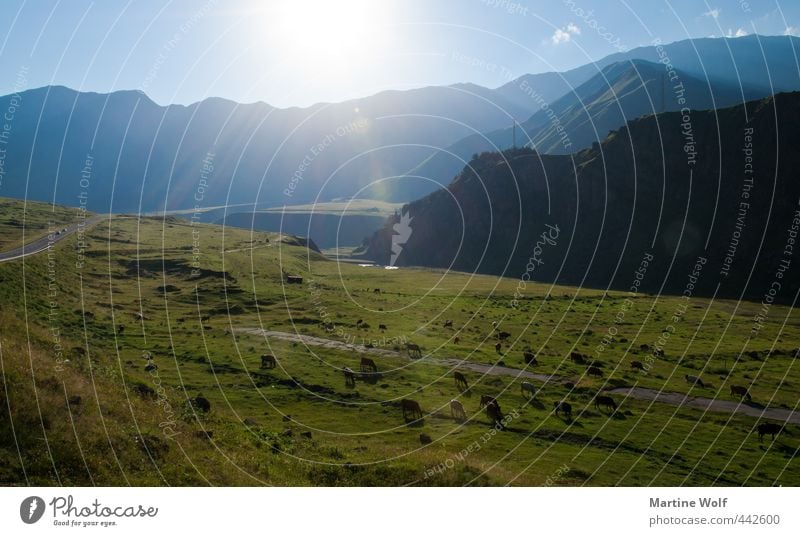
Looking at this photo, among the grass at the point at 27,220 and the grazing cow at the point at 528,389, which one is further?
the grass at the point at 27,220

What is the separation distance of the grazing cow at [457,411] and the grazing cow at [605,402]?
11367 mm

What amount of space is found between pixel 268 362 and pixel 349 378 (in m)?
9.81

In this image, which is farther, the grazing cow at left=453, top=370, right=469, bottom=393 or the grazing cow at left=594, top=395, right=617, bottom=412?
the grazing cow at left=453, top=370, right=469, bottom=393

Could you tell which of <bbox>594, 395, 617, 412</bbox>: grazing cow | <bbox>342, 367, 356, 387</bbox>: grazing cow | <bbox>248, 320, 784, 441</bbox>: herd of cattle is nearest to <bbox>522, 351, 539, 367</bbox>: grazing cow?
<bbox>248, 320, 784, 441</bbox>: herd of cattle

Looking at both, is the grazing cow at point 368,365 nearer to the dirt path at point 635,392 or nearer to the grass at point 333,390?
the grass at point 333,390

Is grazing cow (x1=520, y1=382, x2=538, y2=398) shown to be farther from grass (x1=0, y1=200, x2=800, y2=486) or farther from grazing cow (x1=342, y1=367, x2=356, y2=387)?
A: grazing cow (x1=342, y1=367, x2=356, y2=387)

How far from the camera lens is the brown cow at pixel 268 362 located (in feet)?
167

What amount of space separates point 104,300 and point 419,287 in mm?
71816

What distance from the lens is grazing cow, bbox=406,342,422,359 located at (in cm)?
5728

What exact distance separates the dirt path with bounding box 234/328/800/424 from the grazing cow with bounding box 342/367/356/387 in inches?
374

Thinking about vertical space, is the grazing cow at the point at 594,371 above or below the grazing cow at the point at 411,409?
below

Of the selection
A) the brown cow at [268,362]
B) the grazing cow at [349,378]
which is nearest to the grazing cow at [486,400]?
the grazing cow at [349,378]

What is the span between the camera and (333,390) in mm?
44469

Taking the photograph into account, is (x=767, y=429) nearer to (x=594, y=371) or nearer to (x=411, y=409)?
(x=594, y=371)
